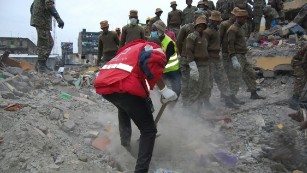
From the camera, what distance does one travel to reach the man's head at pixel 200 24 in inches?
243

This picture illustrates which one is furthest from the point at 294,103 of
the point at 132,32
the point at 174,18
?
the point at 174,18

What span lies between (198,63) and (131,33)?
2.69m

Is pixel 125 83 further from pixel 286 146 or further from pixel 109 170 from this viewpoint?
pixel 286 146

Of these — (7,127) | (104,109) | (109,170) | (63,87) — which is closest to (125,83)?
(109,170)

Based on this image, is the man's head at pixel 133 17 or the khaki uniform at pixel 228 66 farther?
the man's head at pixel 133 17

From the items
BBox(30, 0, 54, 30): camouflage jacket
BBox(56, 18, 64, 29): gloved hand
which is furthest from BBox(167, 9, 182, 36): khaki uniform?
BBox(30, 0, 54, 30): camouflage jacket

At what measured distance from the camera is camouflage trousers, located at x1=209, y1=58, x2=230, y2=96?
6858mm

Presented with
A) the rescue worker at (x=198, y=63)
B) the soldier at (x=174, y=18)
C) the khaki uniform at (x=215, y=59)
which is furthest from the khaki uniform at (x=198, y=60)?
the soldier at (x=174, y=18)

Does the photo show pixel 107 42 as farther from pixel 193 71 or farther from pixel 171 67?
pixel 193 71

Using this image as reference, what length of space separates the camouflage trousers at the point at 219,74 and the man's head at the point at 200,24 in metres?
0.73

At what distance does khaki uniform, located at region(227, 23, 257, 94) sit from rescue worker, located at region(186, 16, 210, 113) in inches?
29.0

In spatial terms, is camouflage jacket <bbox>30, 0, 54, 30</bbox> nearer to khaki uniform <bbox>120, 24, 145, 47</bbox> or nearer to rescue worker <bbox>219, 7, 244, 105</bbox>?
khaki uniform <bbox>120, 24, 145, 47</bbox>

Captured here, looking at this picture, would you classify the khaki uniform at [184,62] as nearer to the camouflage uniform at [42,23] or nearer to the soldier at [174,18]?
the camouflage uniform at [42,23]

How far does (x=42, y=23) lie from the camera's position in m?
7.19
